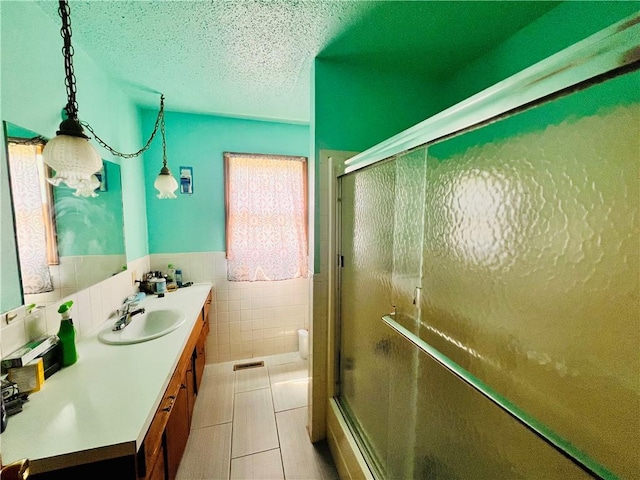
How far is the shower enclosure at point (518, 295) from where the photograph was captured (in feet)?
1.81

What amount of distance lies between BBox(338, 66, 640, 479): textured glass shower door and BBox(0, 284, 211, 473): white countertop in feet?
3.33

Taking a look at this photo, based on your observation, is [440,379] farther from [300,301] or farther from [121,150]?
[121,150]

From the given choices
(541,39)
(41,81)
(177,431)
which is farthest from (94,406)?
(541,39)

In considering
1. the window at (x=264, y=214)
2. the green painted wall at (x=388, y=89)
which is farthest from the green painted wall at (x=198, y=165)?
the green painted wall at (x=388, y=89)

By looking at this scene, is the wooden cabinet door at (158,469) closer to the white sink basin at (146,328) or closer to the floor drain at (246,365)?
the white sink basin at (146,328)

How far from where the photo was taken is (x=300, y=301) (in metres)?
2.49

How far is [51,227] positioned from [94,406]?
0.79 metres

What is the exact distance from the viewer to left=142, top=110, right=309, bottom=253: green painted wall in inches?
83.2

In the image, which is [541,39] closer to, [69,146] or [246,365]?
[69,146]

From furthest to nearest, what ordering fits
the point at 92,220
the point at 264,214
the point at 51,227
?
1. the point at 264,214
2. the point at 92,220
3. the point at 51,227

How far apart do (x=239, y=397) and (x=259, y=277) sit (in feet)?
3.26

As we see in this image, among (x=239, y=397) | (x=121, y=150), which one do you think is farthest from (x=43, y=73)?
(x=239, y=397)

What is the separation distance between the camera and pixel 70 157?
816mm

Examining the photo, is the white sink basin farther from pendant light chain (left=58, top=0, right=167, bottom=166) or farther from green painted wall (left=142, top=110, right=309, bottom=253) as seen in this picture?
pendant light chain (left=58, top=0, right=167, bottom=166)
